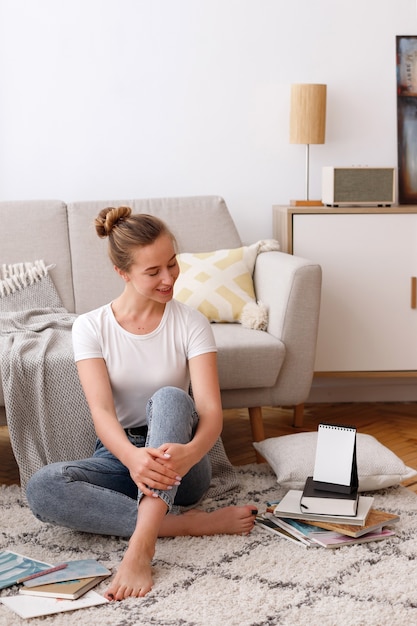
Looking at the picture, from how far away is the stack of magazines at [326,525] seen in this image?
85.5 inches

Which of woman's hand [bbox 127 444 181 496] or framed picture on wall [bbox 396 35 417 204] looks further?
framed picture on wall [bbox 396 35 417 204]

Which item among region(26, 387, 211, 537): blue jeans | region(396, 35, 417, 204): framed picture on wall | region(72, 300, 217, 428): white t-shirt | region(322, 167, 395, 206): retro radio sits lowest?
region(26, 387, 211, 537): blue jeans

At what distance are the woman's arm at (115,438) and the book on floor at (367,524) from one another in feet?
1.48

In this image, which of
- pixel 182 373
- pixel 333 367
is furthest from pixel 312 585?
pixel 333 367

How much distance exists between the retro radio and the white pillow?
3.76ft

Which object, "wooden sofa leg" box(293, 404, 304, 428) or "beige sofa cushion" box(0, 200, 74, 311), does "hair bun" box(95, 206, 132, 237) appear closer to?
"beige sofa cushion" box(0, 200, 74, 311)

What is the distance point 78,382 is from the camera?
2598mm

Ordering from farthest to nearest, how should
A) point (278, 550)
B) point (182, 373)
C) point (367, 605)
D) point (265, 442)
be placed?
point (265, 442), point (182, 373), point (278, 550), point (367, 605)

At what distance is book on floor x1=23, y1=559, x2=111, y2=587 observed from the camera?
75.7 inches

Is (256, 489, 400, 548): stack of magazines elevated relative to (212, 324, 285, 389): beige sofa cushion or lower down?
lower down

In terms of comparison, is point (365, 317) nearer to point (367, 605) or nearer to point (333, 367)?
point (333, 367)

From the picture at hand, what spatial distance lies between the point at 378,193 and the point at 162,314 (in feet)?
4.96

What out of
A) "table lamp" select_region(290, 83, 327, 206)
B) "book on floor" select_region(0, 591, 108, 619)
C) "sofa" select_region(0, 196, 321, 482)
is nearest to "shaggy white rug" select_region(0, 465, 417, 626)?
"book on floor" select_region(0, 591, 108, 619)

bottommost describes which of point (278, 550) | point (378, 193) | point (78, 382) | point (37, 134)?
point (278, 550)
